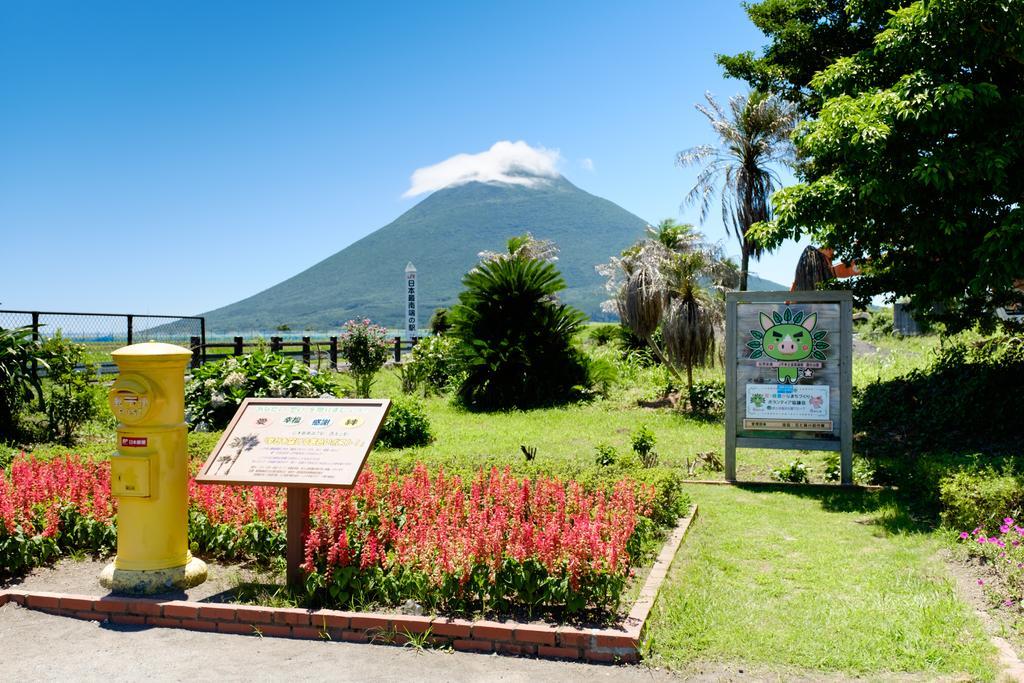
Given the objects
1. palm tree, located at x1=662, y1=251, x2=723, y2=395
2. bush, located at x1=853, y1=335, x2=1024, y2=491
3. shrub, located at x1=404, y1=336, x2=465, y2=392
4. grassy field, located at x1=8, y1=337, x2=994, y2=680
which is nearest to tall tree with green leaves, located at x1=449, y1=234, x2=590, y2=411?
shrub, located at x1=404, y1=336, x2=465, y2=392

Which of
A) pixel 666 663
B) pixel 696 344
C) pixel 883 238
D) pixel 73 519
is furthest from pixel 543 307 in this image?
pixel 666 663

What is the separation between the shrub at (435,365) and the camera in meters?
19.3

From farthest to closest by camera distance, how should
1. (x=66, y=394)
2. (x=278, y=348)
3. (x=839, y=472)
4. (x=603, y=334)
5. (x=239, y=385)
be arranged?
(x=603, y=334) < (x=278, y=348) < (x=239, y=385) < (x=66, y=394) < (x=839, y=472)

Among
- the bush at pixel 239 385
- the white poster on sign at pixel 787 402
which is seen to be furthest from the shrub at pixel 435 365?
the white poster on sign at pixel 787 402

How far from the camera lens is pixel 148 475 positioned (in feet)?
16.8

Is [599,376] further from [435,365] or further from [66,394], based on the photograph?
[66,394]

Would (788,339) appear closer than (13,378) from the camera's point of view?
Yes

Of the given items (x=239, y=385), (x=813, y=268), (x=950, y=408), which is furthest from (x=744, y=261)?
(x=239, y=385)

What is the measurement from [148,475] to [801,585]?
14.2ft

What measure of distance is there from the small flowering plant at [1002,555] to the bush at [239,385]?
9.52 m

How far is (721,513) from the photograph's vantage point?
7633mm

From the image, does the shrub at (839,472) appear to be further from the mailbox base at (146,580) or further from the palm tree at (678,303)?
the mailbox base at (146,580)

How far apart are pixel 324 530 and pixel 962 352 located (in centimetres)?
1224

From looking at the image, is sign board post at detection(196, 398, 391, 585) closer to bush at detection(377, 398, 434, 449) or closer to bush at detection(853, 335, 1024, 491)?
bush at detection(377, 398, 434, 449)
